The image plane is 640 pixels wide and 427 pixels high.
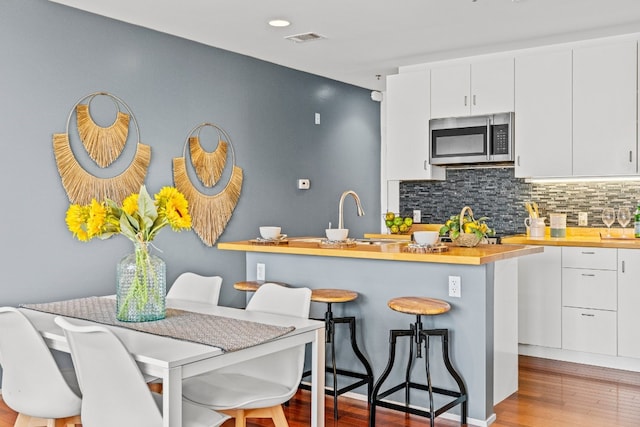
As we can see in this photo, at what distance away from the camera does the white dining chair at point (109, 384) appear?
1963 mm

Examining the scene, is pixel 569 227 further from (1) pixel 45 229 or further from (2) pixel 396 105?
(1) pixel 45 229

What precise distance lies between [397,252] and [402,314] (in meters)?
0.40

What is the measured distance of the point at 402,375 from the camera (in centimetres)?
359

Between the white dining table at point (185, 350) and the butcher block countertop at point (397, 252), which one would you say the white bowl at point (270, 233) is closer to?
the butcher block countertop at point (397, 252)

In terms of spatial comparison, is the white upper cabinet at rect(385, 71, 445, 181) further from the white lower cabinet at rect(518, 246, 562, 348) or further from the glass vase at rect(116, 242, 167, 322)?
the glass vase at rect(116, 242, 167, 322)

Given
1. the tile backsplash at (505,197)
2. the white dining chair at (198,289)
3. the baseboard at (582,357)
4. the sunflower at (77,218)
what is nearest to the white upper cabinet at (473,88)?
the tile backsplash at (505,197)

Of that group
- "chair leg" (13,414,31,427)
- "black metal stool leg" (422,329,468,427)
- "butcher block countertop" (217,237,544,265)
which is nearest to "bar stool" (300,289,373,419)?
"butcher block countertop" (217,237,544,265)

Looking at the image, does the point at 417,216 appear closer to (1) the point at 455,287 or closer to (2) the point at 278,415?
(1) the point at 455,287

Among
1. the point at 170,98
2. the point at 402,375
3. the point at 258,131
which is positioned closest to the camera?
the point at 402,375

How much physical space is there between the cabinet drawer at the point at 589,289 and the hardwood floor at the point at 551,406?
50cm

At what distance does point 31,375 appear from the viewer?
234cm

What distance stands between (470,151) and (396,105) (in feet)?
2.79

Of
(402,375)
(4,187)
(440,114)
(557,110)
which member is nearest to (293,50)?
(440,114)

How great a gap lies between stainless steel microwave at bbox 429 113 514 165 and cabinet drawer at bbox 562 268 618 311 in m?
1.13
